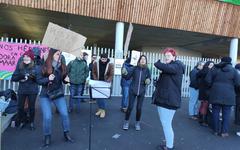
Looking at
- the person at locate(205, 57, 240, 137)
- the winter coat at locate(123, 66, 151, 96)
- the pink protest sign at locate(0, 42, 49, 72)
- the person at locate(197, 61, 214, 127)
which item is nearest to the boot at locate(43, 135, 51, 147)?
the winter coat at locate(123, 66, 151, 96)

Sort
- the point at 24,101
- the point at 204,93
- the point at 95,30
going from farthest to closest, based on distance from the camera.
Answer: the point at 95,30
the point at 204,93
the point at 24,101

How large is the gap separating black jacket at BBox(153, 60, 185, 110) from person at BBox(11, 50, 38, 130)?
2873 millimetres

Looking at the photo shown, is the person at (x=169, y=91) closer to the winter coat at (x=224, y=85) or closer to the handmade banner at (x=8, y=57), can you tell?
the winter coat at (x=224, y=85)

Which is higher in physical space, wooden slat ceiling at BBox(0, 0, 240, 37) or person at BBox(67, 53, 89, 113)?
wooden slat ceiling at BBox(0, 0, 240, 37)

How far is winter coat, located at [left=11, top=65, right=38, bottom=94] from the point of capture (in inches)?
259

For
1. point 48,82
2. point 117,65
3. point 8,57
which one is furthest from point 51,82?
point 117,65

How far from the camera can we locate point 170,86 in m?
5.59

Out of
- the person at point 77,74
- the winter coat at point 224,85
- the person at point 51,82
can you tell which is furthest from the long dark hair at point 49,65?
the winter coat at point 224,85

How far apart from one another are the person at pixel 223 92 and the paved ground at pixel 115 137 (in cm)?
42

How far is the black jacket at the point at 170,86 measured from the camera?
5.48m

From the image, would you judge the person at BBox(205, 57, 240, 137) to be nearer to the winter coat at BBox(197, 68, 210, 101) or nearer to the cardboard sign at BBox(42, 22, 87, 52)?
the winter coat at BBox(197, 68, 210, 101)

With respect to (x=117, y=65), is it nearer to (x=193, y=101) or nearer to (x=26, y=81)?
(x=193, y=101)

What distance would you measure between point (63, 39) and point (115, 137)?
2739mm

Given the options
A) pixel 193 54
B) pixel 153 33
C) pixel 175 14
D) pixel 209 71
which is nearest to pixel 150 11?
pixel 175 14
